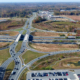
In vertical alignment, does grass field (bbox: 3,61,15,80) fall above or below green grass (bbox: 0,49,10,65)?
below

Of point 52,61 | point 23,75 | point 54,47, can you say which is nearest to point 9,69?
point 23,75

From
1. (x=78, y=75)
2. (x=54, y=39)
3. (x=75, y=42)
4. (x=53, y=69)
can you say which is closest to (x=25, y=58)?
(x=53, y=69)

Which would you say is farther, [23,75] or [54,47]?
[54,47]

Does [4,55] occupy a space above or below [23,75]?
above

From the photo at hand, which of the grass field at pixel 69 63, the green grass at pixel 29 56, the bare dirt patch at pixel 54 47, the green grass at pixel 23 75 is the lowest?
the green grass at pixel 23 75

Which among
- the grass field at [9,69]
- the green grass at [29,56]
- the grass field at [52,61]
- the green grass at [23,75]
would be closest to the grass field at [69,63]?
the grass field at [52,61]

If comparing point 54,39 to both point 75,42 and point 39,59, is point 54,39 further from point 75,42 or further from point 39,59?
A: point 39,59

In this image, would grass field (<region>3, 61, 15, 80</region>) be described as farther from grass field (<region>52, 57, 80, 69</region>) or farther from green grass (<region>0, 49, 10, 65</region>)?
grass field (<region>52, 57, 80, 69</region>)

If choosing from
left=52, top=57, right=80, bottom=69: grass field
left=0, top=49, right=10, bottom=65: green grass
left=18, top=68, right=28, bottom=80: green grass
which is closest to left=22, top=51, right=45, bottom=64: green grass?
left=18, top=68, right=28, bottom=80: green grass

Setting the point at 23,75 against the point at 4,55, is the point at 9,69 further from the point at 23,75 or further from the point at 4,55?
the point at 4,55

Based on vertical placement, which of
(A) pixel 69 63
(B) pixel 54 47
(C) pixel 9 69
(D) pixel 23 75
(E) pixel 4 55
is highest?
(B) pixel 54 47

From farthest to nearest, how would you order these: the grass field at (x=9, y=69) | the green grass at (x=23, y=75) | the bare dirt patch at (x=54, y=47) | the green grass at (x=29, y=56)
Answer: the bare dirt patch at (x=54, y=47) → the green grass at (x=29, y=56) → the grass field at (x=9, y=69) → the green grass at (x=23, y=75)

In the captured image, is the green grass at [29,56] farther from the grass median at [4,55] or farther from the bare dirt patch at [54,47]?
the grass median at [4,55]
